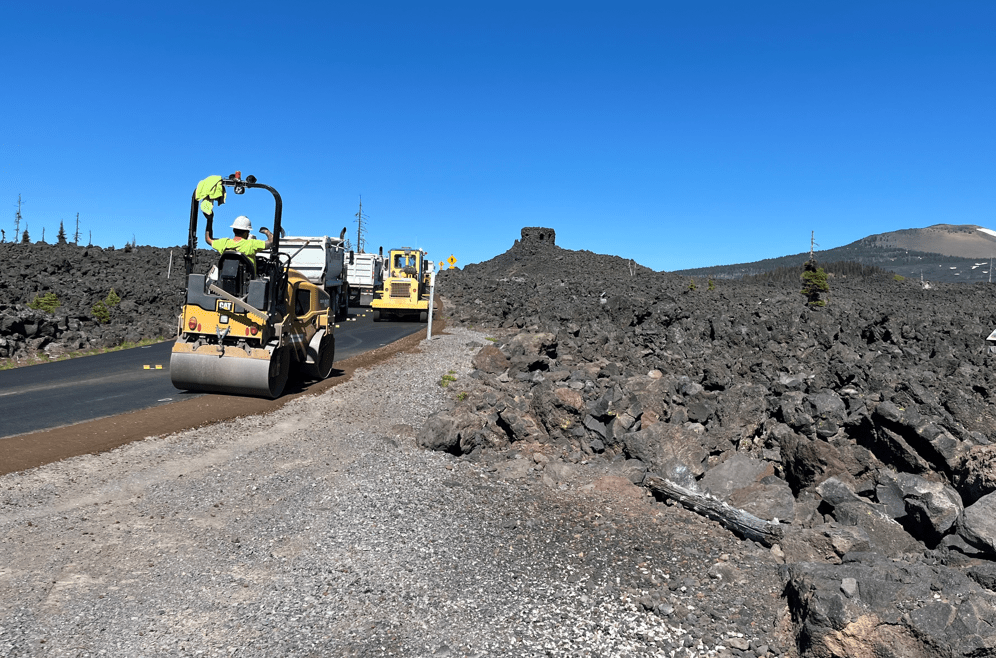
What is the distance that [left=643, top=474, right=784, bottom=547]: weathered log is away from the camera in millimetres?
6832

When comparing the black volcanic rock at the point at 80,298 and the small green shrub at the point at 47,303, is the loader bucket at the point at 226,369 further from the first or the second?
the small green shrub at the point at 47,303

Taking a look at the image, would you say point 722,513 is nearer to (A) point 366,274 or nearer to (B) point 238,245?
(B) point 238,245

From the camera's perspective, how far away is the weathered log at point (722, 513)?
22.4 feet

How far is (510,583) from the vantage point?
19.5ft

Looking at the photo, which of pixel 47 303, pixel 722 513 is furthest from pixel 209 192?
pixel 47 303

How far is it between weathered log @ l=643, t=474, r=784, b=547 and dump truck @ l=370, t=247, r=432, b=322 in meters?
24.0

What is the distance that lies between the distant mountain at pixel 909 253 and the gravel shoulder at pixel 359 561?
125 metres

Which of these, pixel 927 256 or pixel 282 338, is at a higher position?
pixel 927 256

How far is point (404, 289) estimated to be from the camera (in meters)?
31.7

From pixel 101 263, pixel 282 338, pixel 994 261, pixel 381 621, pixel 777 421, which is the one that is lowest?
pixel 381 621

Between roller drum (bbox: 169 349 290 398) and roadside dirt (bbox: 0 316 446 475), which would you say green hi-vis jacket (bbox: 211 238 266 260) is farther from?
roadside dirt (bbox: 0 316 446 475)

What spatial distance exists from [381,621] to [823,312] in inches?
964

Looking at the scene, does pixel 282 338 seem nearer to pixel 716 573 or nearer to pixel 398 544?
pixel 398 544

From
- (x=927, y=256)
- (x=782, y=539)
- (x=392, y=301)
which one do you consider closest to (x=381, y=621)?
(x=782, y=539)
